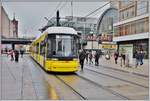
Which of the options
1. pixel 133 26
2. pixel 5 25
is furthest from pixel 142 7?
pixel 5 25

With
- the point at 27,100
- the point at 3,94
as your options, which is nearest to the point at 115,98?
the point at 27,100

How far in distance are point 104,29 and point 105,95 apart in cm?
9960

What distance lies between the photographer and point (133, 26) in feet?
206

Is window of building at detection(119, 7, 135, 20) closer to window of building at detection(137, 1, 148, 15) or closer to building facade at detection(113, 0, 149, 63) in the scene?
building facade at detection(113, 0, 149, 63)

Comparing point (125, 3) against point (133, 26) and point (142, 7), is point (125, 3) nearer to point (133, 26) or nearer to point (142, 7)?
point (133, 26)

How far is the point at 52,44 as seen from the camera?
20.1 meters

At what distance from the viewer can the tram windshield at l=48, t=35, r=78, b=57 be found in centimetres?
1986

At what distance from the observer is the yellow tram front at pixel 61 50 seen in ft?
64.5

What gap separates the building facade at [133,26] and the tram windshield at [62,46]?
33480mm

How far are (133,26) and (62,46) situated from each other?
1760 inches

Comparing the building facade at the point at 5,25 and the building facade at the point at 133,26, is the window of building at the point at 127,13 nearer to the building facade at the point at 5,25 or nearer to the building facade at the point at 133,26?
the building facade at the point at 133,26

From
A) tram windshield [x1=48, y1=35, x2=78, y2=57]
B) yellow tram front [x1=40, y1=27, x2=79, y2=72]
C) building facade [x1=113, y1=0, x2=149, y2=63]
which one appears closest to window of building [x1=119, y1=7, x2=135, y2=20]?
building facade [x1=113, y1=0, x2=149, y2=63]

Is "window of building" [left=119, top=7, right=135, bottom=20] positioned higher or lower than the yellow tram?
higher

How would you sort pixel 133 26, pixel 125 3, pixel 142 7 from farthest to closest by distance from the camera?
pixel 125 3 → pixel 133 26 → pixel 142 7
